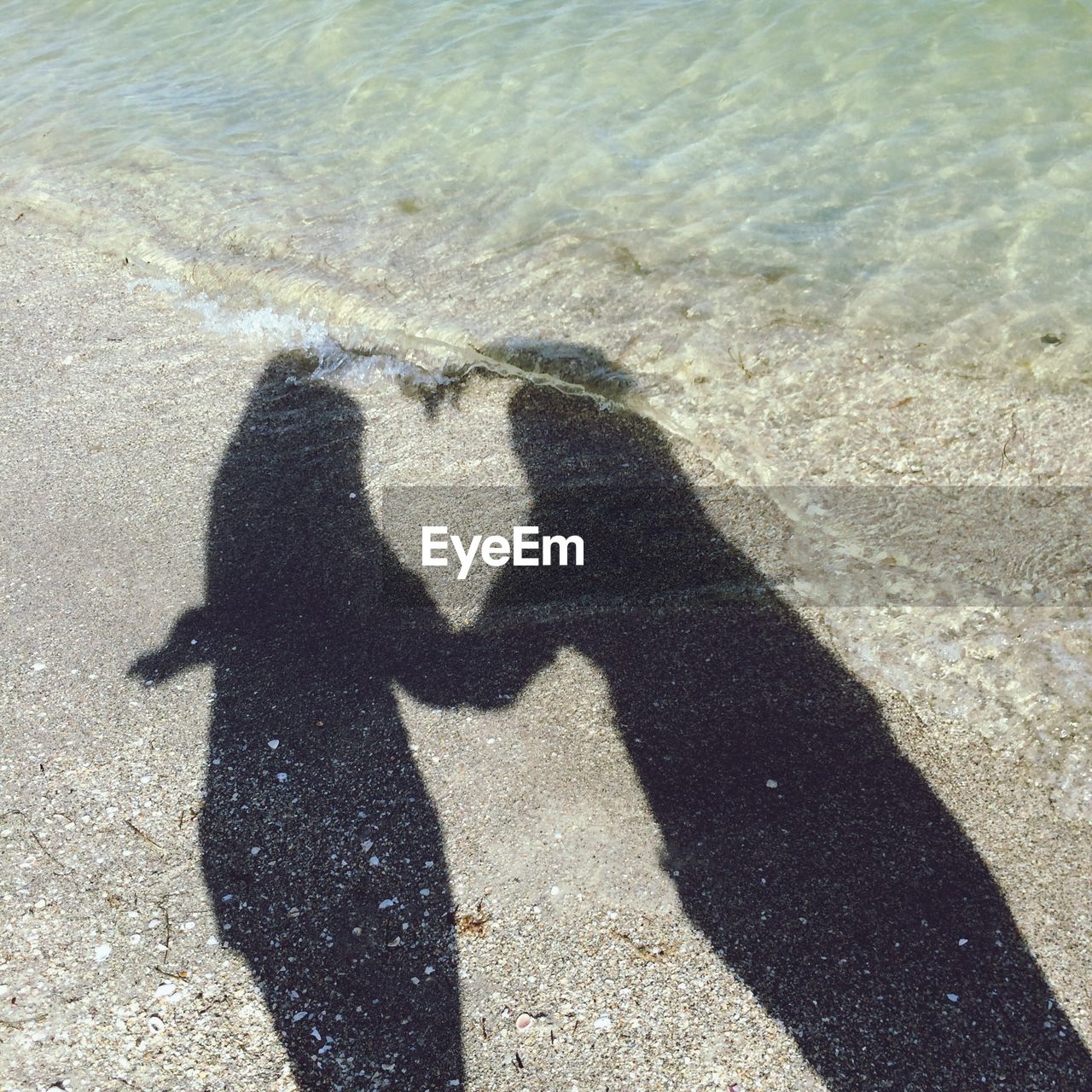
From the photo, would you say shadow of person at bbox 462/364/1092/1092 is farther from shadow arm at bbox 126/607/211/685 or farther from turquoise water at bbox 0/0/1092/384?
turquoise water at bbox 0/0/1092/384

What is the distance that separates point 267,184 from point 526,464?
4.52m

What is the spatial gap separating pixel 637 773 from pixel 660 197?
4715 mm

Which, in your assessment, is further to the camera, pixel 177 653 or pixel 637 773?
pixel 177 653

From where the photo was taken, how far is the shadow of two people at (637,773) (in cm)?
275

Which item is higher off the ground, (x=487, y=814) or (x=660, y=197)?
(x=660, y=197)

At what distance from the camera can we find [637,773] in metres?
3.44

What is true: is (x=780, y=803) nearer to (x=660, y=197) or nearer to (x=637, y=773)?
(x=637, y=773)

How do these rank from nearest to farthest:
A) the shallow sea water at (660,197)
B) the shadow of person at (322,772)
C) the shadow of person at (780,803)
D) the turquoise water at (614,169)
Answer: the shadow of person at (780,803) < the shadow of person at (322,772) < the shallow sea water at (660,197) < the turquoise water at (614,169)

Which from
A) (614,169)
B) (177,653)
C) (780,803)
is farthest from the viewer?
(614,169)

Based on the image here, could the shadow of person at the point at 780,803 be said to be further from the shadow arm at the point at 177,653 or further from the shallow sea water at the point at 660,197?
the shadow arm at the point at 177,653

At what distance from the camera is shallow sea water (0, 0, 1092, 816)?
5090 mm

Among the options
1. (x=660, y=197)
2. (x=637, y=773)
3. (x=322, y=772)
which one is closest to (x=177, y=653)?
(x=322, y=772)

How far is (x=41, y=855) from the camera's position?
327 cm

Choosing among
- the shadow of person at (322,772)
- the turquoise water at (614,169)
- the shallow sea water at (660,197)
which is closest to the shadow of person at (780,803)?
the shallow sea water at (660,197)
